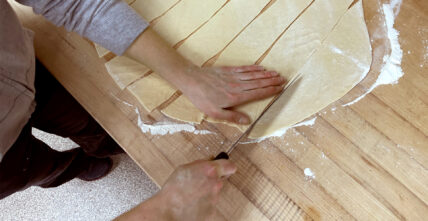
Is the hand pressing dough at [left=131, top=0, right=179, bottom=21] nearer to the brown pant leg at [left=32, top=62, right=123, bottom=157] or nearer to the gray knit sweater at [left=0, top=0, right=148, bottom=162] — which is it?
the gray knit sweater at [left=0, top=0, right=148, bottom=162]

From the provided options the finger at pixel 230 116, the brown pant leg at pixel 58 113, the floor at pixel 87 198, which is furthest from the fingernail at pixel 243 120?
the floor at pixel 87 198

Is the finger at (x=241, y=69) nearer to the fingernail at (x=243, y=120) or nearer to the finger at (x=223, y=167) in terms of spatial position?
the fingernail at (x=243, y=120)

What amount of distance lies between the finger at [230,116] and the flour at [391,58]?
9.4 inches

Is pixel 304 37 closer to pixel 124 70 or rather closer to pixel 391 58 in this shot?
pixel 391 58

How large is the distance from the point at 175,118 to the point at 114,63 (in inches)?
8.3

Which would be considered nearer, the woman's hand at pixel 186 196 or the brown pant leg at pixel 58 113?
the woman's hand at pixel 186 196

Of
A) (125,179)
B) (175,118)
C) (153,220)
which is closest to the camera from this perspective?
(153,220)

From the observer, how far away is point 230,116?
0.63 metres

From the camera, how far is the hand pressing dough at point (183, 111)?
0.66 m

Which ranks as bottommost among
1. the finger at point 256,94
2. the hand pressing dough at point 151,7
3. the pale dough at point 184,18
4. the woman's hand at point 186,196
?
the woman's hand at point 186,196

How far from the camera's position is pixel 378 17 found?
2.33 ft

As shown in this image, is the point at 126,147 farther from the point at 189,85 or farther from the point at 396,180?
the point at 396,180

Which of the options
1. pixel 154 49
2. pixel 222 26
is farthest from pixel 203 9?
pixel 154 49

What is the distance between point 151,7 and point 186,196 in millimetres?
503
